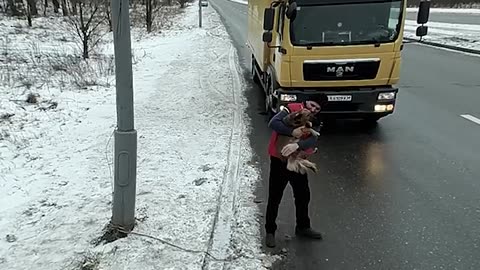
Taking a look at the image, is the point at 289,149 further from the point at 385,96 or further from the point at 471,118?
the point at 471,118

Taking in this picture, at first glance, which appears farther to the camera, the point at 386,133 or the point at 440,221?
the point at 386,133

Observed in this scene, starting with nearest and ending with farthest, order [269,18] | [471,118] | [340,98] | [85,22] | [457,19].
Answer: [340,98], [269,18], [471,118], [85,22], [457,19]

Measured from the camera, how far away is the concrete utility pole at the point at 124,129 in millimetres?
4070

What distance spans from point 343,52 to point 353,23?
0.54 meters

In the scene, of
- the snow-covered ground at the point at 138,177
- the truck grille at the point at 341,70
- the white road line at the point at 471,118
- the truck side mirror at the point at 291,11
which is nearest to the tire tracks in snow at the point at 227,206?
the snow-covered ground at the point at 138,177

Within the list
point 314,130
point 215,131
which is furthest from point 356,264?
point 215,131

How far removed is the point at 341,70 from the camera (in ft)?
26.2

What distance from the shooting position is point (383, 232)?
189 inches

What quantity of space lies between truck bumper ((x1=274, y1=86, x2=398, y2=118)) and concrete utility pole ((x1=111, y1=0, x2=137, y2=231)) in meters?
4.13

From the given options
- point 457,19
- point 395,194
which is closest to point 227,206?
point 395,194

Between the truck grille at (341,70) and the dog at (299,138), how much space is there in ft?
13.0

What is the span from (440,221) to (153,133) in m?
5.04

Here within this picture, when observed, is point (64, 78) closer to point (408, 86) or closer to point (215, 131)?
point (215, 131)

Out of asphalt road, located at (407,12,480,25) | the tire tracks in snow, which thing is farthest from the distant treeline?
the tire tracks in snow
